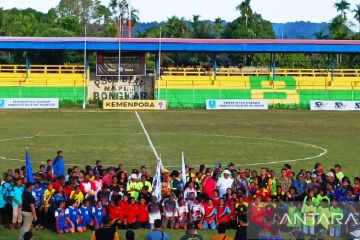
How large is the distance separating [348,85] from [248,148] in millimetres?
34163

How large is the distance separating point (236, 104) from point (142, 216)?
124ft

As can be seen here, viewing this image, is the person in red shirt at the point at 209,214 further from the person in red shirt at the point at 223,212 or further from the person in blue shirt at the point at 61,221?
the person in blue shirt at the point at 61,221

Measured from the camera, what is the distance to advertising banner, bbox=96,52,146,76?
201 ft

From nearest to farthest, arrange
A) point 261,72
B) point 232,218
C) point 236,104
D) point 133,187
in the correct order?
point 232,218
point 133,187
point 236,104
point 261,72

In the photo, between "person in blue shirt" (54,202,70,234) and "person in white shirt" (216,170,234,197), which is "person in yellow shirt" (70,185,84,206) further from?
"person in white shirt" (216,170,234,197)

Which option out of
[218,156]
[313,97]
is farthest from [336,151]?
[313,97]

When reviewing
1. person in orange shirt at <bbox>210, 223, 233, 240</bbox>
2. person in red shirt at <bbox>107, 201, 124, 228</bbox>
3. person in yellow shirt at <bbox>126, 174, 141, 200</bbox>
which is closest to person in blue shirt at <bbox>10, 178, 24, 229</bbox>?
person in red shirt at <bbox>107, 201, 124, 228</bbox>

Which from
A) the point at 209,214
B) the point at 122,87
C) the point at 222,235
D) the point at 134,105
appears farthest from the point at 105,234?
the point at 122,87

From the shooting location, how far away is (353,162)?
29.0 metres

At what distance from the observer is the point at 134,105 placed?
5341 cm

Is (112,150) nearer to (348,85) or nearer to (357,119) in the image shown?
(357,119)

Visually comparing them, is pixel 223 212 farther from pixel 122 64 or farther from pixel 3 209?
pixel 122 64

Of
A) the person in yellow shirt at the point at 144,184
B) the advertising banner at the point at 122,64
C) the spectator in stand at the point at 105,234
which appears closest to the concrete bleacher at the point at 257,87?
the advertising banner at the point at 122,64

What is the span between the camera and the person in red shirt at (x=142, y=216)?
1734 cm
